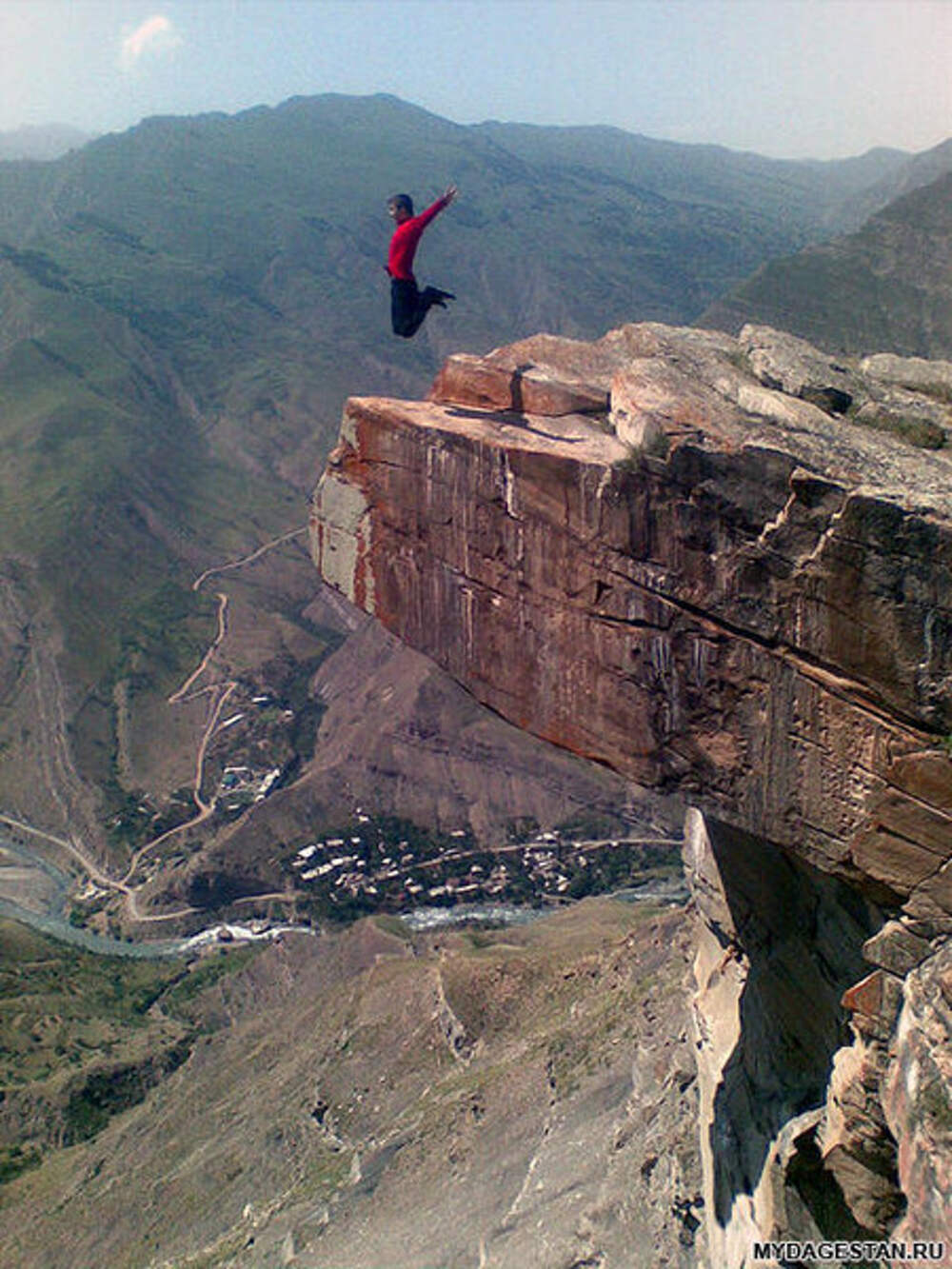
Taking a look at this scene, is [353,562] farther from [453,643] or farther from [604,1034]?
[604,1034]

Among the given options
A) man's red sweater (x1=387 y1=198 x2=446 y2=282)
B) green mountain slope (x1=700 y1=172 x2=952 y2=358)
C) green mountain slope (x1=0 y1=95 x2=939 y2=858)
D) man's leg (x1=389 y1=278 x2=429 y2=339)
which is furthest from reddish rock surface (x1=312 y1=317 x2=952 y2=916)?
green mountain slope (x1=700 y1=172 x2=952 y2=358)

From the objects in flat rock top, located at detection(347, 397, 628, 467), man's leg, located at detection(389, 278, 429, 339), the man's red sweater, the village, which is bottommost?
the village

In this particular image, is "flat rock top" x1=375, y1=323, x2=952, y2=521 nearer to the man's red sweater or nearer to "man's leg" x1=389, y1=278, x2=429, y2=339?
"man's leg" x1=389, y1=278, x2=429, y2=339

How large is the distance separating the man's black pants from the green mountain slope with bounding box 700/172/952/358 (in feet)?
230

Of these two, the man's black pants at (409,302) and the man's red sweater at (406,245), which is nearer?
the man's red sweater at (406,245)

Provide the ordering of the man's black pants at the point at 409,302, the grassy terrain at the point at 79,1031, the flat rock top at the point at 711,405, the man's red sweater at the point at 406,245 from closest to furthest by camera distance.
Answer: the flat rock top at the point at 711,405
the man's red sweater at the point at 406,245
the man's black pants at the point at 409,302
the grassy terrain at the point at 79,1031

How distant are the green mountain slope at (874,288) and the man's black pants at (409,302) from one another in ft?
230

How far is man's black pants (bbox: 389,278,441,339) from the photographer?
15547mm

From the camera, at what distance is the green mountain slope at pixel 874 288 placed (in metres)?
83.1

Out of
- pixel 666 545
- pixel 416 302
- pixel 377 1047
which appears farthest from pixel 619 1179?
pixel 416 302

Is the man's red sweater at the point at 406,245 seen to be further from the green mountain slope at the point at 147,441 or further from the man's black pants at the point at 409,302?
the green mountain slope at the point at 147,441

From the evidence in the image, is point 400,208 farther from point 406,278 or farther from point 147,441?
point 147,441

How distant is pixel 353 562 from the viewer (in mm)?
15789

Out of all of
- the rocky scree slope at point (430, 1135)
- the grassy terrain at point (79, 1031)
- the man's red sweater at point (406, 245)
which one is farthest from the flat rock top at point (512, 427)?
the grassy terrain at point (79, 1031)
